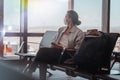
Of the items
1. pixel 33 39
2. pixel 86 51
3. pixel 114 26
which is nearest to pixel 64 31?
pixel 86 51

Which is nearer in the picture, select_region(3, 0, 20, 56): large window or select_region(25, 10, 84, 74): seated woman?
select_region(25, 10, 84, 74): seated woman

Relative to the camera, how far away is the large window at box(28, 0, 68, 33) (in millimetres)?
5852

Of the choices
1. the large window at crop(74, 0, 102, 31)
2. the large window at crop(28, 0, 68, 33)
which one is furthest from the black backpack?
the large window at crop(74, 0, 102, 31)

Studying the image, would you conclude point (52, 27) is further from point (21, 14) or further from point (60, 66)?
point (60, 66)

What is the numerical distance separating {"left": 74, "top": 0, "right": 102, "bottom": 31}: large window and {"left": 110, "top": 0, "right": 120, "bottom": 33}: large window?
0.30 m

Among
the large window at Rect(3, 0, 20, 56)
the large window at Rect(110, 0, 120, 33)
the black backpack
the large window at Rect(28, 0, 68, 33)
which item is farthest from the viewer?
the large window at Rect(110, 0, 120, 33)

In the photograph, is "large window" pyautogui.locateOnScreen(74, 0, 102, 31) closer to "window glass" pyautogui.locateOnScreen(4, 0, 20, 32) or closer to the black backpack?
"window glass" pyautogui.locateOnScreen(4, 0, 20, 32)

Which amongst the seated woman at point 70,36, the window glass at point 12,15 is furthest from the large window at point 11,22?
the seated woman at point 70,36

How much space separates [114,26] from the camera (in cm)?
632

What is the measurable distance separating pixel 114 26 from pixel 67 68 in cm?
372

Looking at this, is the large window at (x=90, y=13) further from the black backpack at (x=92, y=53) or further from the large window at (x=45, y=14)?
the black backpack at (x=92, y=53)

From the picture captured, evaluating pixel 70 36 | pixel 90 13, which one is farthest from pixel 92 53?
pixel 90 13

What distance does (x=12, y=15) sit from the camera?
5723mm

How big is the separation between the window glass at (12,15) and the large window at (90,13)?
1.50m
